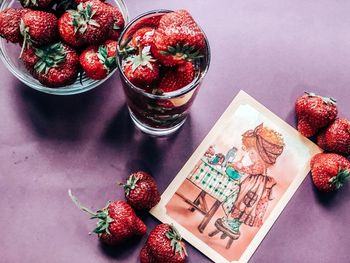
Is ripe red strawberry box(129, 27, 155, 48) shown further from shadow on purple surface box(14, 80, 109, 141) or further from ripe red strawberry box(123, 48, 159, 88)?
shadow on purple surface box(14, 80, 109, 141)

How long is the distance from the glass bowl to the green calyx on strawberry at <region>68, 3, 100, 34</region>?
A: 103 mm

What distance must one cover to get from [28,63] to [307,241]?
64 cm

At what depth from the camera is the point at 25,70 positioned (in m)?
1.09

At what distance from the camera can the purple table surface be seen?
42.0 inches

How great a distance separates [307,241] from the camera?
3.61 ft

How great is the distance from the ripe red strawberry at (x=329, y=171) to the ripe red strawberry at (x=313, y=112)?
0.06 metres

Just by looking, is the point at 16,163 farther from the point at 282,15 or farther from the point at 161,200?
the point at 282,15

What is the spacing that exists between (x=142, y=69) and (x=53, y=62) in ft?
0.59

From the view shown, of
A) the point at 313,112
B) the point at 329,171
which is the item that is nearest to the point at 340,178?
the point at 329,171

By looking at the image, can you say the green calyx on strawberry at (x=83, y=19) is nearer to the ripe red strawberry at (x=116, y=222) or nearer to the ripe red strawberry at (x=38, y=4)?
the ripe red strawberry at (x=38, y=4)

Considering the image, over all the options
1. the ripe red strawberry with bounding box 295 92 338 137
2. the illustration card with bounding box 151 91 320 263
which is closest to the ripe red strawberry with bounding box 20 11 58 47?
the illustration card with bounding box 151 91 320 263

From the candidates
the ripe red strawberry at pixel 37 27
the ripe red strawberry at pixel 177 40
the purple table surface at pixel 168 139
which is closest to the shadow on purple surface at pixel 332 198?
the purple table surface at pixel 168 139

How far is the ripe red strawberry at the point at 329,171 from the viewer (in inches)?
42.7

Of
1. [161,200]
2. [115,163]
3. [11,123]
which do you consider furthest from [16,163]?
[161,200]
